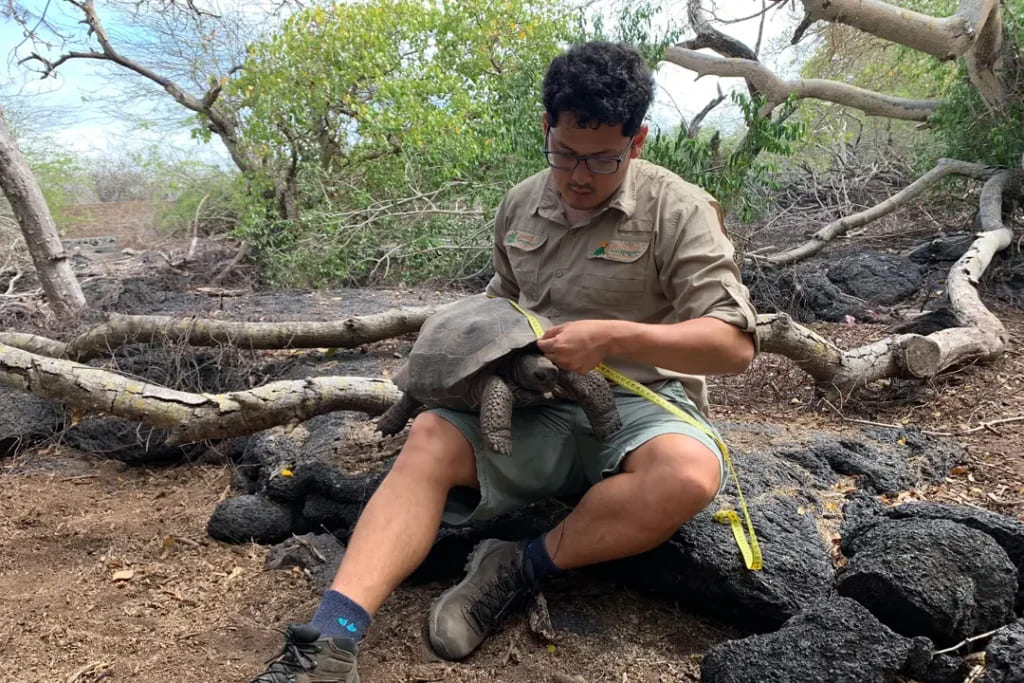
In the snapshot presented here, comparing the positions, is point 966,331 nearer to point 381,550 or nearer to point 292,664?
point 381,550

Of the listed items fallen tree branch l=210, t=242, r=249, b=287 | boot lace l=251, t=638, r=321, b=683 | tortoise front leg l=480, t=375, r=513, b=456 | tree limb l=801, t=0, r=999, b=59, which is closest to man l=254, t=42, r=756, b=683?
boot lace l=251, t=638, r=321, b=683

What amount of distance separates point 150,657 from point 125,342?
2692 mm

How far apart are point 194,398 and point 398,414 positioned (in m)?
1.08

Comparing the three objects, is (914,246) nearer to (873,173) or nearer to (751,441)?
(873,173)

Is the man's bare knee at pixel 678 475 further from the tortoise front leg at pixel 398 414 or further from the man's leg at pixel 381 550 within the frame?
the tortoise front leg at pixel 398 414

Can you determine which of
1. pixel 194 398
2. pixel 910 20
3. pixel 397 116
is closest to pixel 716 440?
pixel 194 398

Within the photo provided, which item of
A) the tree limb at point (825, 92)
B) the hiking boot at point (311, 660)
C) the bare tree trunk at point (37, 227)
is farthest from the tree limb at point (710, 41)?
the hiking boot at point (311, 660)

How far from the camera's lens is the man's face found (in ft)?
6.66

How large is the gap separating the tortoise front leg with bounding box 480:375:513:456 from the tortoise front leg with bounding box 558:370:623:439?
164mm

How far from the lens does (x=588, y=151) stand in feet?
6.79

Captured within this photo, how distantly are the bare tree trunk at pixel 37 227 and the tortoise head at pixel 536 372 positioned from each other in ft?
14.8

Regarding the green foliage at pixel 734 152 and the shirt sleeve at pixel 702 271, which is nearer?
the shirt sleeve at pixel 702 271

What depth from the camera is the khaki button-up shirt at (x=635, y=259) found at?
82.4 inches

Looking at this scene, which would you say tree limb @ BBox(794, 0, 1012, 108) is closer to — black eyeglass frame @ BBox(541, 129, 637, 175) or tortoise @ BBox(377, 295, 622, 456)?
black eyeglass frame @ BBox(541, 129, 637, 175)
